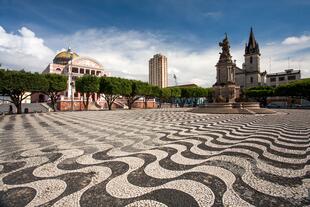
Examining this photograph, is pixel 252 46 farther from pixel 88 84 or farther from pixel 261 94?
pixel 88 84

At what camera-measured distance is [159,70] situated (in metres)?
117

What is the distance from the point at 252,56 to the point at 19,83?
89652mm

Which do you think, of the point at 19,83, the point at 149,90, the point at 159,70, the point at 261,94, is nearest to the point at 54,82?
Result: the point at 19,83

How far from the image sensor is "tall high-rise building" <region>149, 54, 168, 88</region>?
115 meters

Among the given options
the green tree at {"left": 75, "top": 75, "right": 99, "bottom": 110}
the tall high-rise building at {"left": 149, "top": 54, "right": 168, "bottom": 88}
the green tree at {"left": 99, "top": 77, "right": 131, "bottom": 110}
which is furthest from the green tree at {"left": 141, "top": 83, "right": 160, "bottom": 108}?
the tall high-rise building at {"left": 149, "top": 54, "right": 168, "bottom": 88}

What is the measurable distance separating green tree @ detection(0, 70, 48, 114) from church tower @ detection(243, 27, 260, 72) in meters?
85.5

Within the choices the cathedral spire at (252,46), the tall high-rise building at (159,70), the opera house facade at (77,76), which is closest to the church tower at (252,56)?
the cathedral spire at (252,46)

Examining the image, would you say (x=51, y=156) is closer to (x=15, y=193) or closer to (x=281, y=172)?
(x=15, y=193)

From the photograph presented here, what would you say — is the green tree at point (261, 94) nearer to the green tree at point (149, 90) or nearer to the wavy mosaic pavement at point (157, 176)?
the green tree at point (149, 90)

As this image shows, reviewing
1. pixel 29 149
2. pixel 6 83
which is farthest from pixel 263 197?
pixel 6 83

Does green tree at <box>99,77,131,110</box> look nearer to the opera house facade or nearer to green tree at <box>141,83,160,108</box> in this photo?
green tree at <box>141,83,160,108</box>

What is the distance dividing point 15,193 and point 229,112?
75.8 feet

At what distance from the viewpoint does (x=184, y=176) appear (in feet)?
11.6

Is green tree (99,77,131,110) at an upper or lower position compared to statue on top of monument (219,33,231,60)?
lower
